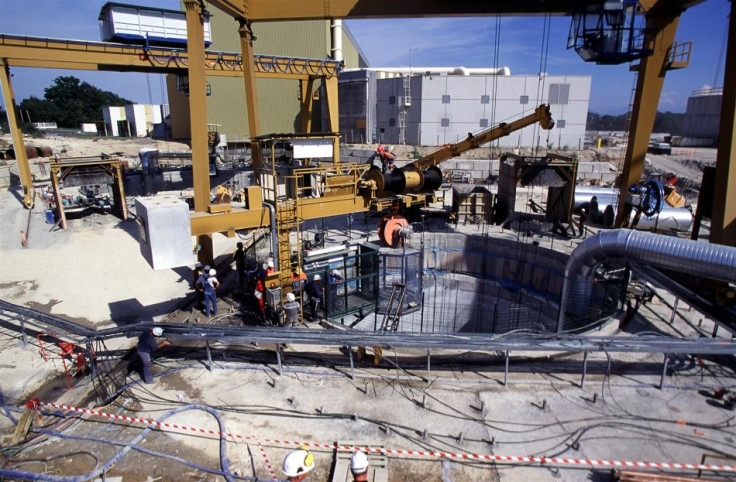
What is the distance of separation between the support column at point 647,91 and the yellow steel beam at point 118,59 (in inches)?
609

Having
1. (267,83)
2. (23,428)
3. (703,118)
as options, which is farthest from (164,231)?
(703,118)

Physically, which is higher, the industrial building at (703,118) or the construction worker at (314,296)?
the industrial building at (703,118)

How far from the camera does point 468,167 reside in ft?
105

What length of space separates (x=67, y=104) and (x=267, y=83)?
171 ft

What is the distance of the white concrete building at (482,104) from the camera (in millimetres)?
37312

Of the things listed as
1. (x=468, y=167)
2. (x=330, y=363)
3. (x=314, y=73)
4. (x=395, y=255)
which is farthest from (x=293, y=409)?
(x=468, y=167)

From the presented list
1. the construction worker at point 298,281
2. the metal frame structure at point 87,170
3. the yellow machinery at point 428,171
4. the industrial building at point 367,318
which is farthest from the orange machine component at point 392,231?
the metal frame structure at point 87,170

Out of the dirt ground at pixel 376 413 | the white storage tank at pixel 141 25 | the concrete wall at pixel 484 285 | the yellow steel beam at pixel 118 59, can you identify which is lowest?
the concrete wall at pixel 484 285

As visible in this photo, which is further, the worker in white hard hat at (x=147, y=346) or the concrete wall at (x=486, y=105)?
the concrete wall at (x=486, y=105)

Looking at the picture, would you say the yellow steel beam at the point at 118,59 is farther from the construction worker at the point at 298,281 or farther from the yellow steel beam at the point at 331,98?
the construction worker at the point at 298,281

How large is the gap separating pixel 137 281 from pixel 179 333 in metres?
7.76

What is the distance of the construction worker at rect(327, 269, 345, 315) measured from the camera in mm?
11539

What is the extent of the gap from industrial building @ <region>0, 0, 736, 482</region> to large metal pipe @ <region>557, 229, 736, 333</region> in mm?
43

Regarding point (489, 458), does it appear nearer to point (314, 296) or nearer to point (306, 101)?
point (314, 296)
